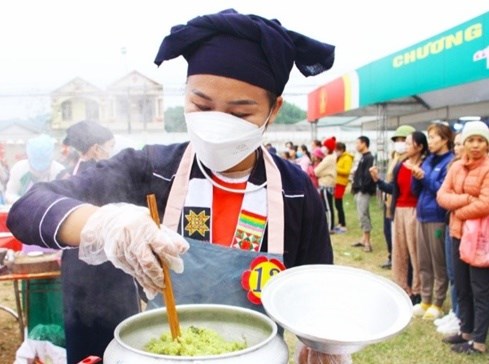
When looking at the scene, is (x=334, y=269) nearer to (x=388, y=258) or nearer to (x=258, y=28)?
(x=258, y=28)

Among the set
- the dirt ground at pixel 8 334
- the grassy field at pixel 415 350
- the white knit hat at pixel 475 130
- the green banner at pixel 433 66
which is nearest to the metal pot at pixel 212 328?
the grassy field at pixel 415 350

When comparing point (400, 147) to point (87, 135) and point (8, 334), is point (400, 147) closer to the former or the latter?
point (87, 135)

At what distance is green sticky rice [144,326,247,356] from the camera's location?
1115 millimetres

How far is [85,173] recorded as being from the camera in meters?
1.52

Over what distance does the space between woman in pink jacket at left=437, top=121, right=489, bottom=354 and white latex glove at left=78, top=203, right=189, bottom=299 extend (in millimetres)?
3663

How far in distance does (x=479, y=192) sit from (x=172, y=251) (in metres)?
3.77

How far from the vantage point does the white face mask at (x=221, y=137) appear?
1.49 m

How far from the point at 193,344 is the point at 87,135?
132 inches

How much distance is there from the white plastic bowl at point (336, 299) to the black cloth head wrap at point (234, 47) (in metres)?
0.55

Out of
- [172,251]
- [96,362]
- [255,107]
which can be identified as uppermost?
[255,107]

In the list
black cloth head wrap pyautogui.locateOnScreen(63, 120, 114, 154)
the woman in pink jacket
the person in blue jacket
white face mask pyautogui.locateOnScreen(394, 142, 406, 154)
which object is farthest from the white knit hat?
black cloth head wrap pyautogui.locateOnScreen(63, 120, 114, 154)

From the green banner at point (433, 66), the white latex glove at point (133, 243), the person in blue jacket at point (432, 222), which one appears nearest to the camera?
the white latex glove at point (133, 243)

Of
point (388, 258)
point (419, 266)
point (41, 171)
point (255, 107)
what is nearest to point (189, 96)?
point (255, 107)

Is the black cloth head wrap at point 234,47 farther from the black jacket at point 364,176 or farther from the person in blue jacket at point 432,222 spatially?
the black jacket at point 364,176
